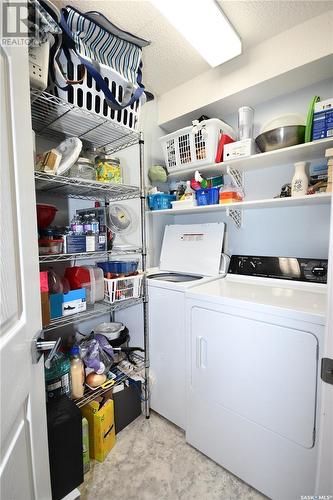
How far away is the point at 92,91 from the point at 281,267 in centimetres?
168

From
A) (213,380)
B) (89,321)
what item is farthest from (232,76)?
(89,321)

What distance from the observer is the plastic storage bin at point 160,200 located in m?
2.06

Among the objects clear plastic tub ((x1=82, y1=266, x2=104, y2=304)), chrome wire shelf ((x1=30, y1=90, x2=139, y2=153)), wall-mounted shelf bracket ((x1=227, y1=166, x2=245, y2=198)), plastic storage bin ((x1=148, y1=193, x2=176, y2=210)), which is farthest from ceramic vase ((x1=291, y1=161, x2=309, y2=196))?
clear plastic tub ((x1=82, y1=266, x2=104, y2=304))

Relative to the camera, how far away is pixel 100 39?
1253 mm

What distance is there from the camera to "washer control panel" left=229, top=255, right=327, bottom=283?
1.56 meters

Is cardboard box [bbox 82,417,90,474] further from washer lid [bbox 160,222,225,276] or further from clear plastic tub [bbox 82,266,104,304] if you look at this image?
washer lid [bbox 160,222,225,276]

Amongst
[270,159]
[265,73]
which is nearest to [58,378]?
[270,159]

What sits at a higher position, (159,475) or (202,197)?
(202,197)

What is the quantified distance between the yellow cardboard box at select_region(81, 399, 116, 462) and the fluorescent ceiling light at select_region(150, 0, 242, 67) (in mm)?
2289

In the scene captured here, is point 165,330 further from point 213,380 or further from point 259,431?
point 259,431

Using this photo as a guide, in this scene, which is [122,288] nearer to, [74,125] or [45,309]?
[45,309]

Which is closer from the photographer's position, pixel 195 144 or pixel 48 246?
pixel 48 246

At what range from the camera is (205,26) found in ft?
4.24

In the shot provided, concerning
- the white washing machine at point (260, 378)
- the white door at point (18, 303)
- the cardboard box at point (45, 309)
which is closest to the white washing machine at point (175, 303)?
the white washing machine at point (260, 378)
